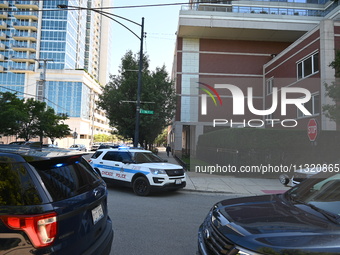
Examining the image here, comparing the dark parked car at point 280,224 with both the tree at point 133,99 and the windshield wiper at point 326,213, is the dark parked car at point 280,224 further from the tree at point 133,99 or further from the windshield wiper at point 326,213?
the tree at point 133,99

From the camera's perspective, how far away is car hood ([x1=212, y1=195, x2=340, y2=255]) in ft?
6.73

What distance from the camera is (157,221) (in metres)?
5.78

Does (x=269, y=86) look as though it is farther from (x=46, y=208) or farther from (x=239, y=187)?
(x=46, y=208)

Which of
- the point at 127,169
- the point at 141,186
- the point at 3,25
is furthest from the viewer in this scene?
the point at 3,25

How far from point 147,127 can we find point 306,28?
22704mm

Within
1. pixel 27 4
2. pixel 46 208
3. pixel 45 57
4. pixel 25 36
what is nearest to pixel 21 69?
pixel 45 57

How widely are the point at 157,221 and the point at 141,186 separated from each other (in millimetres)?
3138

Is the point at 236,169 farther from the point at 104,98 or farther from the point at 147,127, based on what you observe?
the point at 104,98

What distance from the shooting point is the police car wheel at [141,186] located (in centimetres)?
864

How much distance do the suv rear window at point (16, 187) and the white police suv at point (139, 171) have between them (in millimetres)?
6381

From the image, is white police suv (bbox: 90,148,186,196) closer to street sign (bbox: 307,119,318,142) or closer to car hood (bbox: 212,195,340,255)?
car hood (bbox: 212,195,340,255)

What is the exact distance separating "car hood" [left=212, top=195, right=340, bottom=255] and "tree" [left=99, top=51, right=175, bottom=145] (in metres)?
17.6

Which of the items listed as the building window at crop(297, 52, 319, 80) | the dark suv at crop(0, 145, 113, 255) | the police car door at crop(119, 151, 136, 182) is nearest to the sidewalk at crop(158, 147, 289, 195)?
the police car door at crop(119, 151, 136, 182)

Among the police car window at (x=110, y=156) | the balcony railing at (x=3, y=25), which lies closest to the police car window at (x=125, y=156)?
the police car window at (x=110, y=156)
